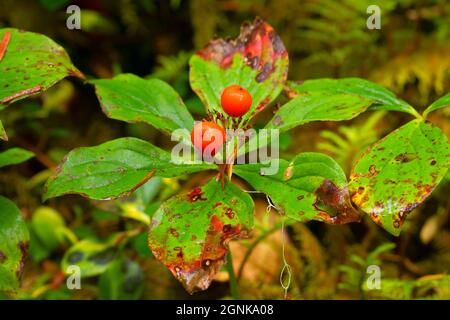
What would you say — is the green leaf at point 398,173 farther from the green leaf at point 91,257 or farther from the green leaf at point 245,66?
the green leaf at point 91,257

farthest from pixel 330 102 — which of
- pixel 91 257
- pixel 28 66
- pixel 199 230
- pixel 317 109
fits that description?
pixel 91 257

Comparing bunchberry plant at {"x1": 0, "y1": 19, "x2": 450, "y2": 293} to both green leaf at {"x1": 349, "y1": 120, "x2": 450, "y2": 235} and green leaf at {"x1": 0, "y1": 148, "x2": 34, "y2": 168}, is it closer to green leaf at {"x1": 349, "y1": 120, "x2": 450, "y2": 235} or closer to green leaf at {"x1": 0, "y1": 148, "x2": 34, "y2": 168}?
green leaf at {"x1": 349, "y1": 120, "x2": 450, "y2": 235}

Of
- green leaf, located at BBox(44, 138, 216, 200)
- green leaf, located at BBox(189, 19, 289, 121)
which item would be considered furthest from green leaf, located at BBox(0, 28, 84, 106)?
green leaf, located at BBox(189, 19, 289, 121)

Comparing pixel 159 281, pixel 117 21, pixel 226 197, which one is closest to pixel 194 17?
pixel 117 21

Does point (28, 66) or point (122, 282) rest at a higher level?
point (28, 66)

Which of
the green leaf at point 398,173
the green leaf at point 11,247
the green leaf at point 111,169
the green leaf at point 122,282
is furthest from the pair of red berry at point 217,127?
the green leaf at point 122,282

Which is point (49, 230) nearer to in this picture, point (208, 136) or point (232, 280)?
point (232, 280)
